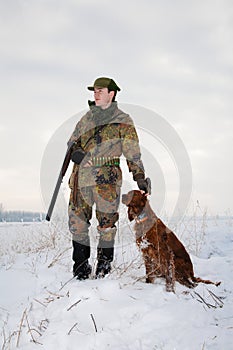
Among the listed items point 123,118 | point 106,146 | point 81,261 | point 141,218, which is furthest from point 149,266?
point 123,118

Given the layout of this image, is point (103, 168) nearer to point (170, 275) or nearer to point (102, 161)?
point (102, 161)

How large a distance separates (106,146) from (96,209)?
2.39ft

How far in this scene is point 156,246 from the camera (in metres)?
3.52

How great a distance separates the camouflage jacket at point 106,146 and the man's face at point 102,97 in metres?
0.06

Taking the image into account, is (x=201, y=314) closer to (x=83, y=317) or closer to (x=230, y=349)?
(x=230, y=349)

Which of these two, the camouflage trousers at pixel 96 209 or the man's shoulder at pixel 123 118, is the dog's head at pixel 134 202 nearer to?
the camouflage trousers at pixel 96 209

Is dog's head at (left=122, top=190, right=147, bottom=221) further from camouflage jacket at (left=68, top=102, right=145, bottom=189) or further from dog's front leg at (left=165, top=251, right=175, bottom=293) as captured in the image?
dog's front leg at (left=165, top=251, right=175, bottom=293)

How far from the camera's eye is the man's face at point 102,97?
399 centimetres

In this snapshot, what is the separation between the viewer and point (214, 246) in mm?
5883

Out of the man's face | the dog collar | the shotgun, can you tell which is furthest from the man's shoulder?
the dog collar

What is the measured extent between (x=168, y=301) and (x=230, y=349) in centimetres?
79

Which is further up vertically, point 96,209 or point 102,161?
point 102,161

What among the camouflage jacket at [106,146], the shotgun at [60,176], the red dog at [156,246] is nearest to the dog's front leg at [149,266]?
the red dog at [156,246]

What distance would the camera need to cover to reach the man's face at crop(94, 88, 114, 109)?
399cm
